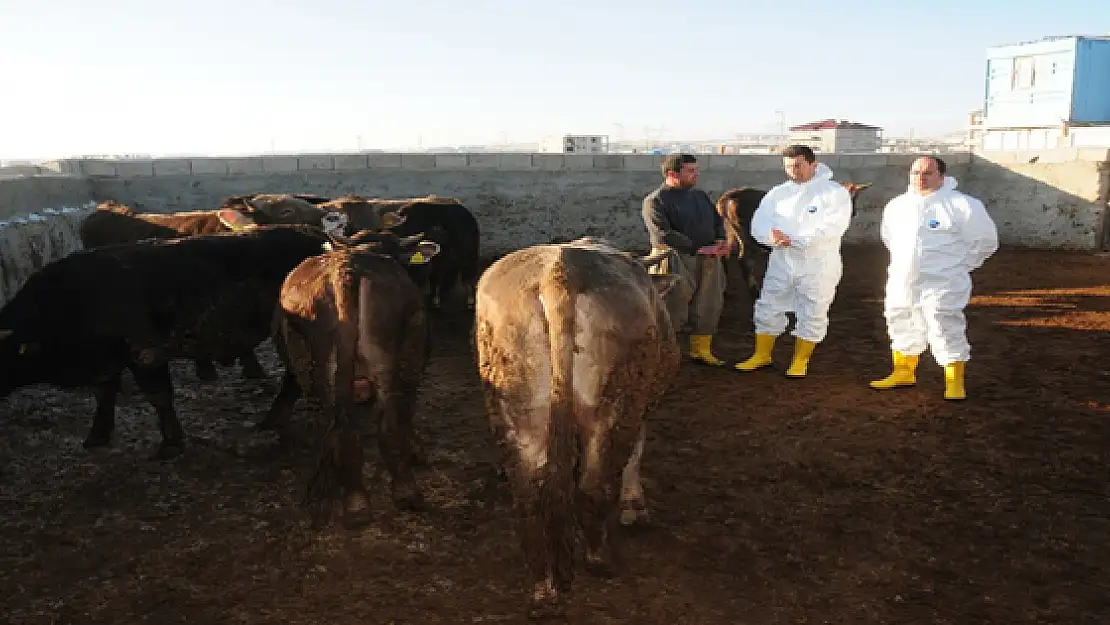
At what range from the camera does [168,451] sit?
536 cm

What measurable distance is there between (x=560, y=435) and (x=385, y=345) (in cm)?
138

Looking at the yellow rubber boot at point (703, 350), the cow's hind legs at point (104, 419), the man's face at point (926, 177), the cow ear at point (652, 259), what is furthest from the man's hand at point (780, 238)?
the cow's hind legs at point (104, 419)

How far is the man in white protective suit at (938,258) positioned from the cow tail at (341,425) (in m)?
4.75

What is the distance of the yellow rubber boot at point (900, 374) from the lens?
21.6ft

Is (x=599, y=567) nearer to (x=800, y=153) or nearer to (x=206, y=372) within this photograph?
(x=800, y=153)

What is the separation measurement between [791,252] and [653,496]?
10.7 feet

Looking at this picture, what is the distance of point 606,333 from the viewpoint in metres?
3.42

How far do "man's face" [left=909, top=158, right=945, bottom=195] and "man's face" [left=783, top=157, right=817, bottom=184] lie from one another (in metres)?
0.88

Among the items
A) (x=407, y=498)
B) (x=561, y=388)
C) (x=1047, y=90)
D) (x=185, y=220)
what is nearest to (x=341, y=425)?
(x=407, y=498)

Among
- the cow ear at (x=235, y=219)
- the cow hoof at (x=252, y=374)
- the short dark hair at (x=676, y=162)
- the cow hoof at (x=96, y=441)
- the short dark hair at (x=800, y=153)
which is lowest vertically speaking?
the cow hoof at (x=96, y=441)

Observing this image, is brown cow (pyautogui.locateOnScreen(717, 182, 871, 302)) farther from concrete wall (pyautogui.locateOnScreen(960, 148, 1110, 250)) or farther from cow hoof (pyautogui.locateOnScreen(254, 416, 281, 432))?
cow hoof (pyautogui.locateOnScreen(254, 416, 281, 432))

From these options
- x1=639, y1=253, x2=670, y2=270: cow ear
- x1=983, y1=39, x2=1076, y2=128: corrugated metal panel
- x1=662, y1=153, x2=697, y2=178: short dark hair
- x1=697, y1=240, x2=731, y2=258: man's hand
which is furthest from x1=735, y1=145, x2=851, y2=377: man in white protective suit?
x1=983, y1=39, x2=1076, y2=128: corrugated metal panel

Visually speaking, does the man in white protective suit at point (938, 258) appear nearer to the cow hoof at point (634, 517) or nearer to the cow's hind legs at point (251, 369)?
the cow hoof at point (634, 517)

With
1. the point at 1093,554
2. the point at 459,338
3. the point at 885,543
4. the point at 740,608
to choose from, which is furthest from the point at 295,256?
the point at 1093,554
